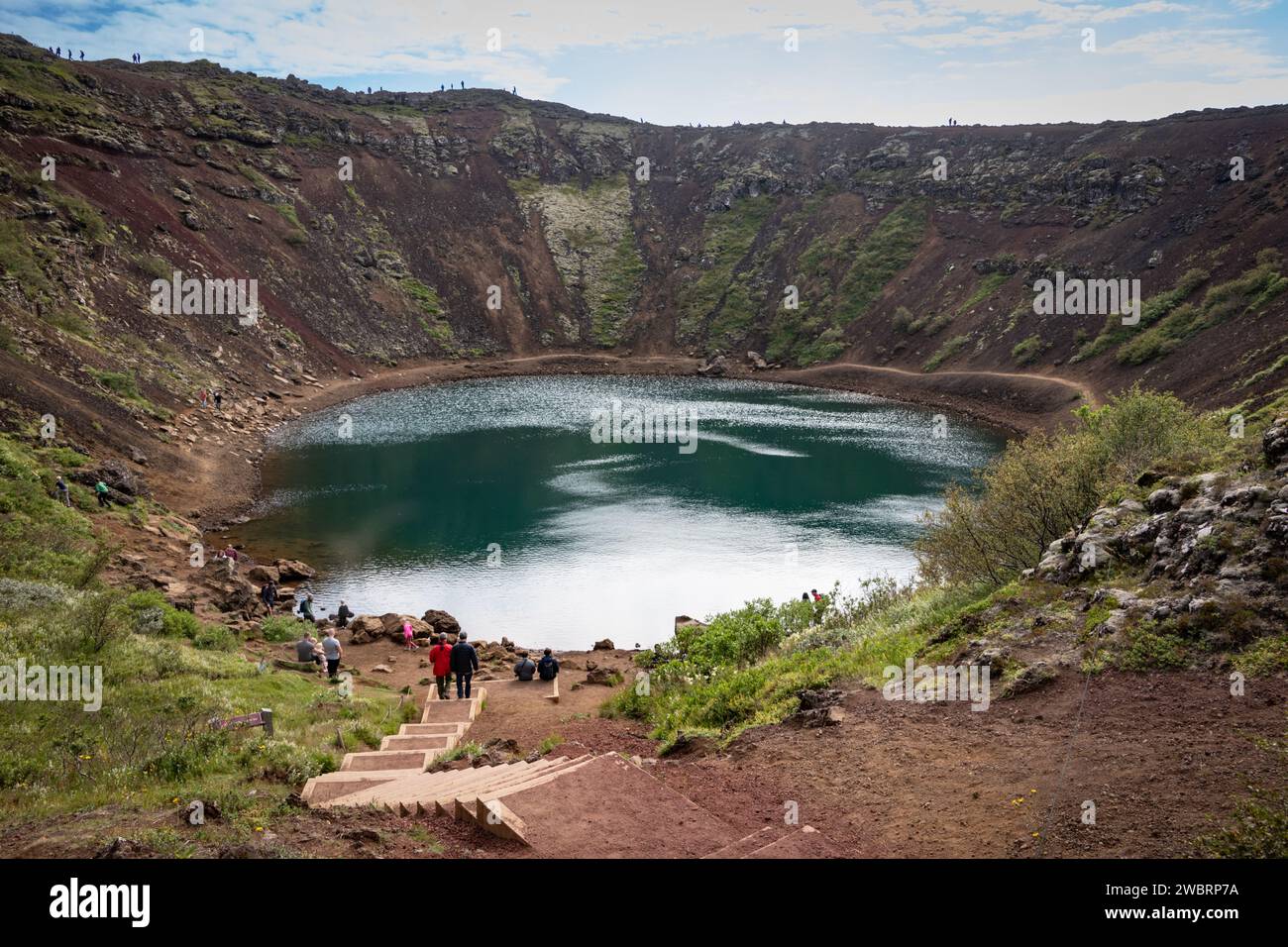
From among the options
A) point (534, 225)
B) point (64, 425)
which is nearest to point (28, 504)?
point (64, 425)

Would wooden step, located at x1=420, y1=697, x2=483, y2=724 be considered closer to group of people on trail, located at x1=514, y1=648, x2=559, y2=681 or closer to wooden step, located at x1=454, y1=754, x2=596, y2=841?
group of people on trail, located at x1=514, y1=648, x2=559, y2=681

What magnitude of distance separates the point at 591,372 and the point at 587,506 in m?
48.6

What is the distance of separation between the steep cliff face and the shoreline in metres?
2.33

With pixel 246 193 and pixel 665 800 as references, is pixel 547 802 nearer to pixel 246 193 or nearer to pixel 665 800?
pixel 665 800

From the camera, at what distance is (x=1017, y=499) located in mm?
21969

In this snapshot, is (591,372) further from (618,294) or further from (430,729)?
(430,729)

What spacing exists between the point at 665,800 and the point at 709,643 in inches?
462

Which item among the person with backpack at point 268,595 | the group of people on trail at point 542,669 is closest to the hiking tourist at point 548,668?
the group of people on trail at point 542,669

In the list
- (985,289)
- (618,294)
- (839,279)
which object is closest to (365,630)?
(985,289)

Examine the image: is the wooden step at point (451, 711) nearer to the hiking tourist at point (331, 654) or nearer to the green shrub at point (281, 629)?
the hiking tourist at point (331, 654)

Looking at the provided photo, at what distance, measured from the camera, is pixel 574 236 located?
110 m

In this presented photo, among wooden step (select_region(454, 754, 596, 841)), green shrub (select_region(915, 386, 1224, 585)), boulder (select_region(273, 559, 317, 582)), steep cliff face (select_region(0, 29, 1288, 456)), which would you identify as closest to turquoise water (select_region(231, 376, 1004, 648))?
boulder (select_region(273, 559, 317, 582))

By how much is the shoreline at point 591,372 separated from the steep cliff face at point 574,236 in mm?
2331

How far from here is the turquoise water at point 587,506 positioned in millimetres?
35875
